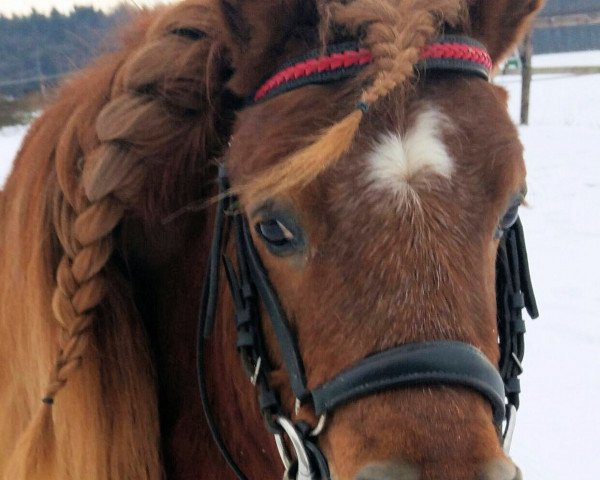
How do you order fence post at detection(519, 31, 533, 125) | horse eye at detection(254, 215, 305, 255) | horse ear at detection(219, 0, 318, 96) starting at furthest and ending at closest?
1. fence post at detection(519, 31, 533, 125)
2. horse ear at detection(219, 0, 318, 96)
3. horse eye at detection(254, 215, 305, 255)

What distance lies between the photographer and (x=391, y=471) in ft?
3.73

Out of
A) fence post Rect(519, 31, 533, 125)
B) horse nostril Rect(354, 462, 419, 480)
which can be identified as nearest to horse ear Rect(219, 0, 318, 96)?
horse nostril Rect(354, 462, 419, 480)

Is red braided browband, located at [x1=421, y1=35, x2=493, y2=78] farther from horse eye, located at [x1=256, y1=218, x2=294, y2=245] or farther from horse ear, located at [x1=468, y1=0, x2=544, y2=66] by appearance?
horse eye, located at [x1=256, y1=218, x2=294, y2=245]

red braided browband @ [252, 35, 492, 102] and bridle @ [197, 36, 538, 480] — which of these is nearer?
bridle @ [197, 36, 538, 480]

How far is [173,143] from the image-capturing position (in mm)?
1679

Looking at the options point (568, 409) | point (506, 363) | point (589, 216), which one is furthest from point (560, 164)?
point (506, 363)

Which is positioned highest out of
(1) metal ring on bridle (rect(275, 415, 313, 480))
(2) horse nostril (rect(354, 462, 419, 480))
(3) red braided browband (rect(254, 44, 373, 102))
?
(3) red braided browband (rect(254, 44, 373, 102))

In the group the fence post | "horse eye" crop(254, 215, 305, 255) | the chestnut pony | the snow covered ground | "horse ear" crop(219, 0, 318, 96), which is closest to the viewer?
the chestnut pony

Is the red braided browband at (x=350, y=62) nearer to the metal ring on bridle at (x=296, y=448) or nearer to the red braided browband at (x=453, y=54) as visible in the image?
the red braided browband at (x=453, y=54)

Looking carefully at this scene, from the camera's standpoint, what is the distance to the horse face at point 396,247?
1.20 meters

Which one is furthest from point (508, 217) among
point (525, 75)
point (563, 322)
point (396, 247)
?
point (525, 75)

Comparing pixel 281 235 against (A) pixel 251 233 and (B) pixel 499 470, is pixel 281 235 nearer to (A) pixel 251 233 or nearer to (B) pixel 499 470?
(A) pixel 251 233

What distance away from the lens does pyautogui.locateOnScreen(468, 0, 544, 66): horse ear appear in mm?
1615

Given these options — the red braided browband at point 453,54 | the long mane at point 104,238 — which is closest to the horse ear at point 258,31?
the long mane at point 104,238
